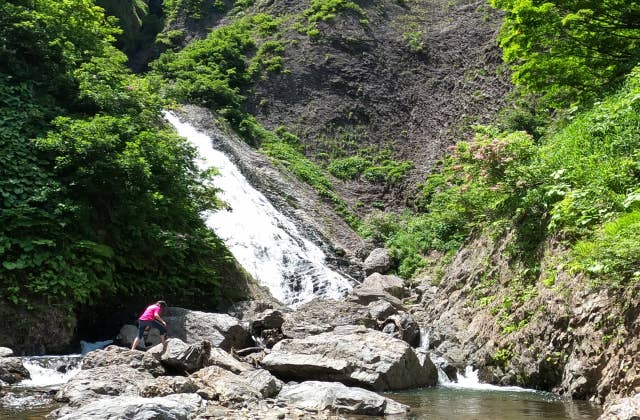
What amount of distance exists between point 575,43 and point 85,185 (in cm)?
1236

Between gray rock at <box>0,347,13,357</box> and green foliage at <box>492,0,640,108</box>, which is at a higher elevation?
green foliage at <box>492,0,640,108</box>

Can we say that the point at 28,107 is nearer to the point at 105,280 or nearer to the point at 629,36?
the point at 105,280

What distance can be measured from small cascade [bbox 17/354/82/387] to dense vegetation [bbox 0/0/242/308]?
180cm

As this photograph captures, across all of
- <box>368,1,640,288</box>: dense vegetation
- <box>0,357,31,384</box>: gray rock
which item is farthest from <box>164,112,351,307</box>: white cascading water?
<box>0,357,31,384</box>: gray rock

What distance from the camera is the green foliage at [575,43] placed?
527 inches

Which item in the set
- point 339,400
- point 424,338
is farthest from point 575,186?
point 339,400

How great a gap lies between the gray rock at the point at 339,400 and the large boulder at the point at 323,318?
17.5 ft

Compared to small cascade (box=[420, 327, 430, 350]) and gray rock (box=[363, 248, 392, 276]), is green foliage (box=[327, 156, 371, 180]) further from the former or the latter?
small cascade (box=[420, 327, 430, 350])

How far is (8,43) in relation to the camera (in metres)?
16.7

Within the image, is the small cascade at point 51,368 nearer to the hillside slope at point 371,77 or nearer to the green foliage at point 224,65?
the green foliage at point 224,65

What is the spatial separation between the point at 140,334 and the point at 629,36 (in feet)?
41.5

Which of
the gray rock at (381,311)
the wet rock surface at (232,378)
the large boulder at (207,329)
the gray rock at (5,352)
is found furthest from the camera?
the gray rock at (381,311)

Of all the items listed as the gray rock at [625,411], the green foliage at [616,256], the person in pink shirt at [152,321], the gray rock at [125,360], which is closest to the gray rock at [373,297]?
the person in pink shirt at [152,321]

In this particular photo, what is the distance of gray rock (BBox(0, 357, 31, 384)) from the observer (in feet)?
32.3
